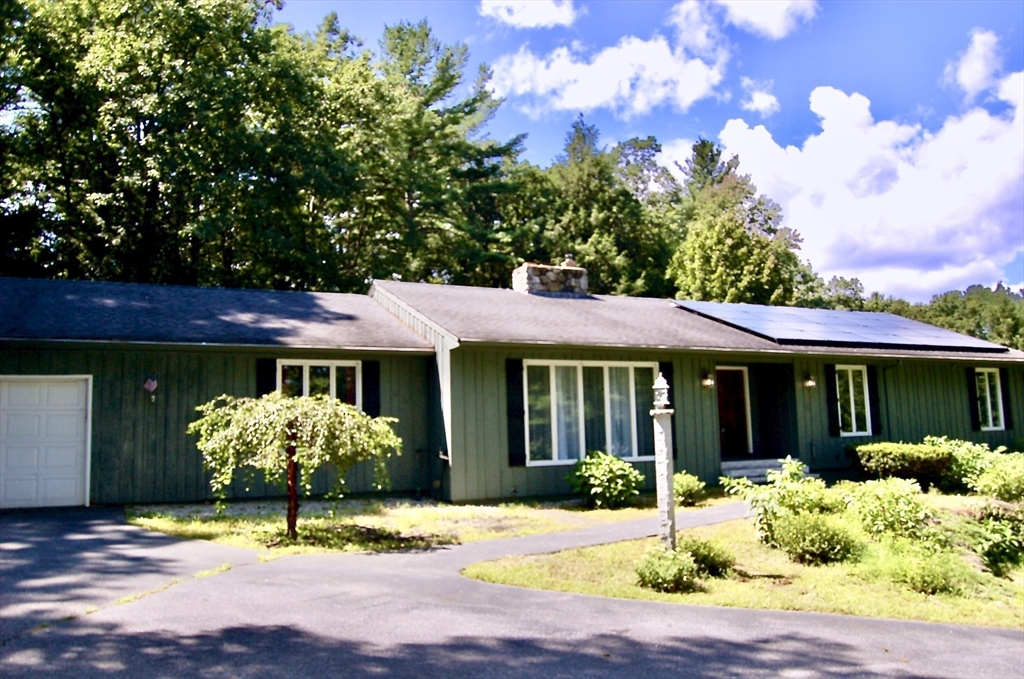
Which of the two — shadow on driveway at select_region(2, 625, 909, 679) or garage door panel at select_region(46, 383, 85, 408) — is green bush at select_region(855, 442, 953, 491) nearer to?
shadow on driveway at select_region(2, 625, 909, 679)

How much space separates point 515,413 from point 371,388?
241 cm

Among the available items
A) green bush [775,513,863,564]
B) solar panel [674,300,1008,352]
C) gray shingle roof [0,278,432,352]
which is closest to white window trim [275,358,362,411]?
gray shingle roof [0,278,432,352]

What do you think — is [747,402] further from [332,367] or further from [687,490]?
[332,367]

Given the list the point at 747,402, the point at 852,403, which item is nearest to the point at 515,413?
the point at 747,402

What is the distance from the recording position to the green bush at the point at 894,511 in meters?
9.04

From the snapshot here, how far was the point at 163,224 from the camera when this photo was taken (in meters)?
21.3

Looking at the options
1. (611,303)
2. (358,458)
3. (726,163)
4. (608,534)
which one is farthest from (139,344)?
(726,163)

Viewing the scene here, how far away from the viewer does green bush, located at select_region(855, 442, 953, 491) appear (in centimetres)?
1313

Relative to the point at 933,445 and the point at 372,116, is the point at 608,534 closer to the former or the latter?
the point at 933,445

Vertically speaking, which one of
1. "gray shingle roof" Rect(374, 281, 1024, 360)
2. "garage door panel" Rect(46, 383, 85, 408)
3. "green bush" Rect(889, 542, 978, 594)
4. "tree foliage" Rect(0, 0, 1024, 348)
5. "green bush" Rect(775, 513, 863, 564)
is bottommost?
"green bush" Rect(889, 542, 978, 594)

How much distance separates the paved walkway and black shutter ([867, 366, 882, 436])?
9.33 m

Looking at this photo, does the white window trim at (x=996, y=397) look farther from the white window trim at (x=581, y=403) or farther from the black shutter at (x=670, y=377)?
the white window trim at (x=581, y=403)

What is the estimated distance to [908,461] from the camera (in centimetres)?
1313

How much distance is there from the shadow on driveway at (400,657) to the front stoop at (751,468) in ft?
28.6
